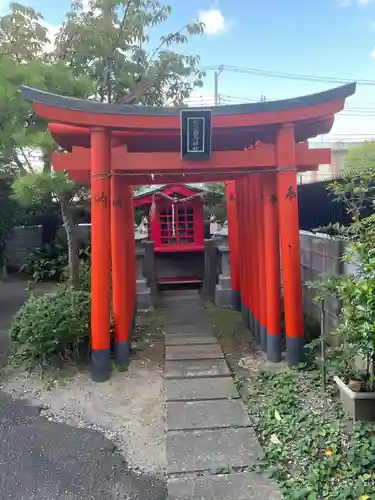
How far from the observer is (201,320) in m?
7.12

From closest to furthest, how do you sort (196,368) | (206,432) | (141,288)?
(206,432), (196,368), (141,288)

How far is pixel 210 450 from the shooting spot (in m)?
3.15

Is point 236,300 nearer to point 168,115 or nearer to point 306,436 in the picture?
point 168,115

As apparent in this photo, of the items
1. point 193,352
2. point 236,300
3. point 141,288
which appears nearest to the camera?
point 193,352

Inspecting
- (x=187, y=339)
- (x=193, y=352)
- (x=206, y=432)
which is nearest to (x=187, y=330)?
(x=187, y=339)

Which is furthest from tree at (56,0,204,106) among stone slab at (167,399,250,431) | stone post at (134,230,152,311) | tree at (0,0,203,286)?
stone slab at (167,399,250,431)

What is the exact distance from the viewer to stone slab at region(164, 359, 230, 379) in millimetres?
4660

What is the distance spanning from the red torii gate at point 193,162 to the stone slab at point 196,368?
57 cm

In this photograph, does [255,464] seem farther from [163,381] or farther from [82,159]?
[82,159]

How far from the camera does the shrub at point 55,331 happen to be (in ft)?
15.5

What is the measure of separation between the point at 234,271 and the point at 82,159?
4.20 meters

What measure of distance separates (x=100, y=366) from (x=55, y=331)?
65cm

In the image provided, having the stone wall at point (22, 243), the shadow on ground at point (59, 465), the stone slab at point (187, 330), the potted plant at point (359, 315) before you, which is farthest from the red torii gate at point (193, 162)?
the stone wall at point (22, 243)

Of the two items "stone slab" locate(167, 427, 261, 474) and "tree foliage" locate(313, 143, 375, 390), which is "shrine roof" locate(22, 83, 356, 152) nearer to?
"tree foliage" locate(313, 143, 375, 390)
